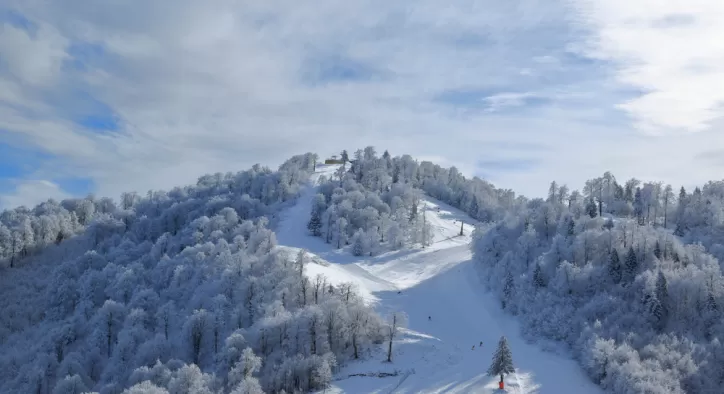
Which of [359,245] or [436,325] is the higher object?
[359,245]

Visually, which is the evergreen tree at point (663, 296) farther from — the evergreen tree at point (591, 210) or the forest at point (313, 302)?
the evergreen tree at point (591, 210)

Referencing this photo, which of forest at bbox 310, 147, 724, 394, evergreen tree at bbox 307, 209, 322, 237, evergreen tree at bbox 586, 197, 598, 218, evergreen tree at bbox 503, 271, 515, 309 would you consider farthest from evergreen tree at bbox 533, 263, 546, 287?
evergreen tree at bbox 307, 209, 322, 237

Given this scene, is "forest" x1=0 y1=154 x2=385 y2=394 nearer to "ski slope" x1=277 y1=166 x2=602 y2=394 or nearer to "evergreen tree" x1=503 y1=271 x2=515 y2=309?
"ski slope" x1=277 y1=166 x2=602 y2=394

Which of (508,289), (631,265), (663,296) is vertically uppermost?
(631,265)

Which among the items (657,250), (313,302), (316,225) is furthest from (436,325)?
(316,225)

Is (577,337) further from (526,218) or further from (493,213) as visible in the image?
(493,213)

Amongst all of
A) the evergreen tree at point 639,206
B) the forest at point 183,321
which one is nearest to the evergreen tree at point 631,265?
the forest at point 183,321

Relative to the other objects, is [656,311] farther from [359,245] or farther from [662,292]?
[359,245]
